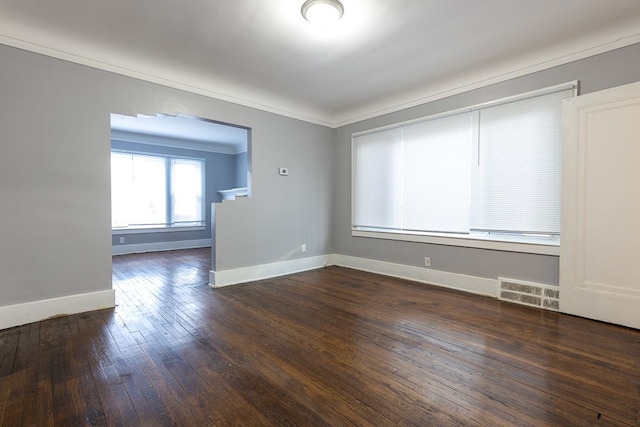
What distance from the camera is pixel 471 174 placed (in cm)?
366

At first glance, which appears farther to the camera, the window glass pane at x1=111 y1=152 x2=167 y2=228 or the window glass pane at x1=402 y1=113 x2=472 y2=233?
the window glass pane at x1=111 y1=152 x2=167 y2=228

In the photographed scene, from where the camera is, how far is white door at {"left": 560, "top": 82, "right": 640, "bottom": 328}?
2.52 m

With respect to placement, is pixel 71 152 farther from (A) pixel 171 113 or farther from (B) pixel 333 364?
(B) pixel 333 364

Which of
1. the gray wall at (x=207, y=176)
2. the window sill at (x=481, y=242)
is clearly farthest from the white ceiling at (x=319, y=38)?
the gray wall at (x=207, y=176)

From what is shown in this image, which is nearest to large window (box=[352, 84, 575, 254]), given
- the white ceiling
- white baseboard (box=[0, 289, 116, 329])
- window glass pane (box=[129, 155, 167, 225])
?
the white ceiling

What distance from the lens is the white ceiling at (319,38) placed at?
2.40 m

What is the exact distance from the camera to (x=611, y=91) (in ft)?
8.59

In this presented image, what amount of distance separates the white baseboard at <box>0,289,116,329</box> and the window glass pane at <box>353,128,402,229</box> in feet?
11.7

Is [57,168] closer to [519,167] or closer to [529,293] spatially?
[519,167]

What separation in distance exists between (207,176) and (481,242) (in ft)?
22.3

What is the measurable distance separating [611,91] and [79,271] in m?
5.26

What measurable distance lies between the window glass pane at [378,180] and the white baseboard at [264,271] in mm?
964

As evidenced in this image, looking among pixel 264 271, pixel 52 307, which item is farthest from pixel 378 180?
pixel 52 307

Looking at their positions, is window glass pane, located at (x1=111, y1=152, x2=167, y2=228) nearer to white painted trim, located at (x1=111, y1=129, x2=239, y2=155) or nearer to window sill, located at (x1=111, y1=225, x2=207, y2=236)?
window sill, located at (x1=111, y1=225, x2=207, y2=236)
